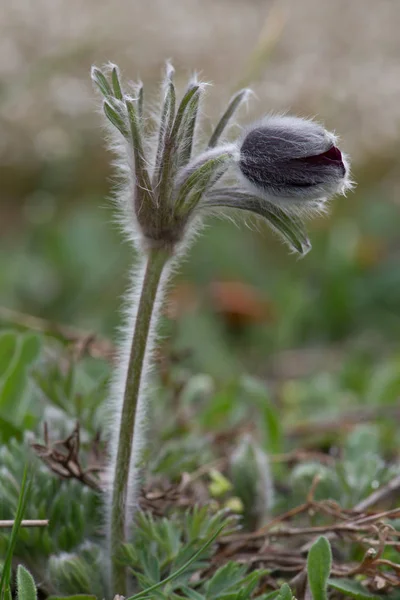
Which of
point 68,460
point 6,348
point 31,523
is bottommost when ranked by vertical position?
point 31,523

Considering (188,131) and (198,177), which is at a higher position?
(188,131)

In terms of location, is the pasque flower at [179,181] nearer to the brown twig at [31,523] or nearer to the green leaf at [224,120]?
the green leaf at [224,120]

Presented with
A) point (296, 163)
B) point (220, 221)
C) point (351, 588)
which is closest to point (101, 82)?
point (296, 163)

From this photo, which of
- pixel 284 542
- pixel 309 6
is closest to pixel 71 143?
pixel 309 6

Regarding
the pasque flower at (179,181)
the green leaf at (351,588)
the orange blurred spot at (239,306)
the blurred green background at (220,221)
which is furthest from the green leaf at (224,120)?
the orange blurred spot at (239,306)

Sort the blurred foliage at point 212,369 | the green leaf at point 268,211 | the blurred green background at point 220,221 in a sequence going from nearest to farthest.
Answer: the green leaf at point 268,211
the blurred foliage at point 212,369
the blurred green background at point 220,221

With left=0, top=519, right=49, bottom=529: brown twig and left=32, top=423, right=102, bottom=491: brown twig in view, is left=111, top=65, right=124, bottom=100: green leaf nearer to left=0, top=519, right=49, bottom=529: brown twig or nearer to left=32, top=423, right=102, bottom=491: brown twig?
left=32, top=423, right=102, bottom=491: brown twig

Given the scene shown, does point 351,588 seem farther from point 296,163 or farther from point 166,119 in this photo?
point 166,119

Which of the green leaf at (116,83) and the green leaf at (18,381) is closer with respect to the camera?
the green leaf at (116,83)
